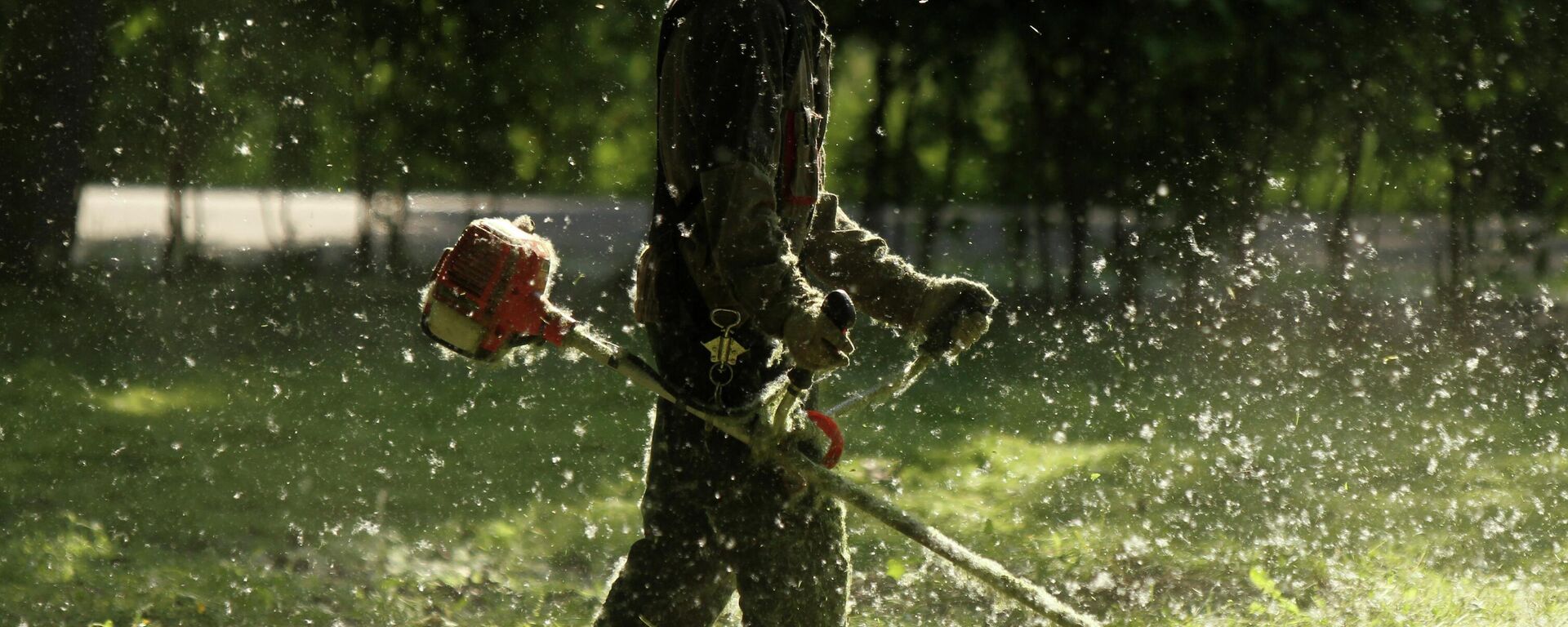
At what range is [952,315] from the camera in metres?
2.82

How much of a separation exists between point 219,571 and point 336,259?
6.26m

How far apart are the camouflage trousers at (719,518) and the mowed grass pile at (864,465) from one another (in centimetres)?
52

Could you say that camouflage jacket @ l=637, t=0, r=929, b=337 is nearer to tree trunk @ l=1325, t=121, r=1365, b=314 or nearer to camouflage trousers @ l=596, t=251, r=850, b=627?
camouflage trousers @ l=596, t=251, r=850, b=627

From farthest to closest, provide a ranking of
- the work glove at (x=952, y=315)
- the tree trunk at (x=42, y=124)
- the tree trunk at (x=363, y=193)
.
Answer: the tree trunk at (x=363, y=193) < the tree trunk at (x=42, y=124) < the work glove at (x=952, y=315)

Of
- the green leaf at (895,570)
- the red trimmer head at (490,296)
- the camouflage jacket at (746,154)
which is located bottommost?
the green leaf at (895,570)

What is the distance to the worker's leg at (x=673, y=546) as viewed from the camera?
9.05ft

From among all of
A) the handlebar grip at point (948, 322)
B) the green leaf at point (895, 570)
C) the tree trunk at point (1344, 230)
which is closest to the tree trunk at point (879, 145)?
the tree trunk at point (1344, 230)

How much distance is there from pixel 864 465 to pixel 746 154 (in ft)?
12.1

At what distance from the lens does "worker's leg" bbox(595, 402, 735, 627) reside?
9.05ft

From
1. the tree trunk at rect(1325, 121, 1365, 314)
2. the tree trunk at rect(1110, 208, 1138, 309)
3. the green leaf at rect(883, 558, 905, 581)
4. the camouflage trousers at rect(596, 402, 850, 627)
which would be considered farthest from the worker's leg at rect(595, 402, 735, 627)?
the tree trunk at rect(1325, 121, 1365, 314)

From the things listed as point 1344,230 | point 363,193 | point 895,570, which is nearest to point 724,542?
point 895,570

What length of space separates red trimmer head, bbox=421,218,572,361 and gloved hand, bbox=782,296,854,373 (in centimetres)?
50

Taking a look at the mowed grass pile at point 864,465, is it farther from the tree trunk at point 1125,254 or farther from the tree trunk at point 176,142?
the tree trunk at point 176,142

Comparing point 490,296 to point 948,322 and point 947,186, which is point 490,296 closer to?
point 948,322
